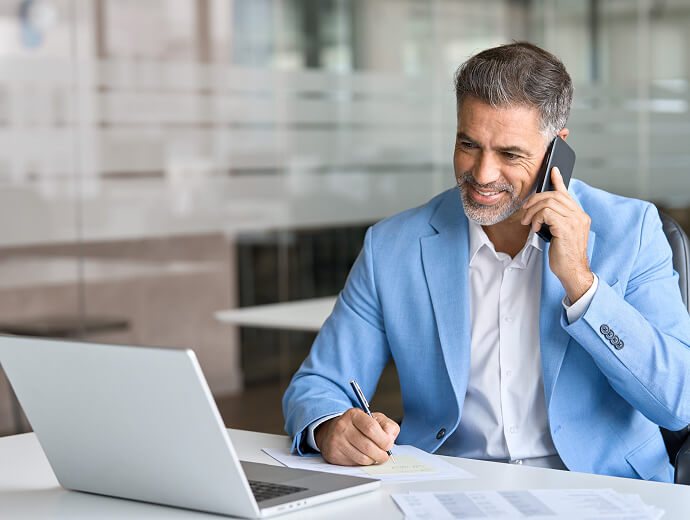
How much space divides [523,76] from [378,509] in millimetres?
955

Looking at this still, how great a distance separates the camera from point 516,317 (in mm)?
2178

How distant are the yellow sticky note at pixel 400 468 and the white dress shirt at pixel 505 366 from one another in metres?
0.35

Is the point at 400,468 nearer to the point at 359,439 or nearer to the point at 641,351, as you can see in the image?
the point at 359,439

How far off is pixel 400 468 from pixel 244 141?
14.0 ft

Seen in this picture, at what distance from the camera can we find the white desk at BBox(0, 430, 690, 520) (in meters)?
1.52

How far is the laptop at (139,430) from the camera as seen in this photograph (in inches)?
54.7

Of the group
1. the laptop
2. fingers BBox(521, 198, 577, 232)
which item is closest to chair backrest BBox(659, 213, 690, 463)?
fingers BBox(521, 198, 577, 232)

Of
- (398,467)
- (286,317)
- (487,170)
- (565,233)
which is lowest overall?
(286,317)

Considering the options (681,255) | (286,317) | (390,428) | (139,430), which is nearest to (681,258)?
(681,255)

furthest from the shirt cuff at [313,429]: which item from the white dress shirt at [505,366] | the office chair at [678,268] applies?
the office chair at [678,268]

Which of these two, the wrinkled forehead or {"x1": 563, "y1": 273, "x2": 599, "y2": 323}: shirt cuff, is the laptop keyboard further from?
the wrinkled forehead

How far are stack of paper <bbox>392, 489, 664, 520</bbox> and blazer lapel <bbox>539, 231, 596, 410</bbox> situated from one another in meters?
0.47

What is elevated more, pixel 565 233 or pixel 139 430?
pixel 565 233

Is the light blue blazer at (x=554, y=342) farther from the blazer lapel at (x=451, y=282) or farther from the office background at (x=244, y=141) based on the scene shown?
the office background at (x=244, y=141)
